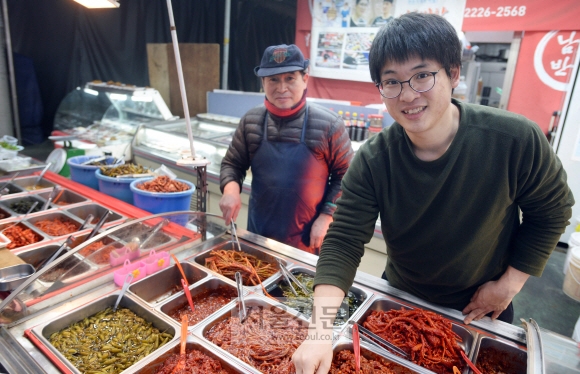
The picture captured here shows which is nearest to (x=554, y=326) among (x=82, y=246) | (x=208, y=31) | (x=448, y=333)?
(x=448, y=333)

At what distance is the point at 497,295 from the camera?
58.7 inches

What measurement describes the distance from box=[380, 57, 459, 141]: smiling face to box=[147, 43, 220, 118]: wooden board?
521cm

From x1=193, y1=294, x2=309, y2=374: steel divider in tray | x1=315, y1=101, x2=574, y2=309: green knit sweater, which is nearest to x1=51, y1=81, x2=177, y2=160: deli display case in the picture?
x1=193, y1=294, x2=309, y2=374: steel divider in tray

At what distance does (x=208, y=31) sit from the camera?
1059 cm

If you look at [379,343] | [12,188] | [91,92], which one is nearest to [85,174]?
[12,188]

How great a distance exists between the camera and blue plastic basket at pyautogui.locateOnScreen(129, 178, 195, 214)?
8.46 feet

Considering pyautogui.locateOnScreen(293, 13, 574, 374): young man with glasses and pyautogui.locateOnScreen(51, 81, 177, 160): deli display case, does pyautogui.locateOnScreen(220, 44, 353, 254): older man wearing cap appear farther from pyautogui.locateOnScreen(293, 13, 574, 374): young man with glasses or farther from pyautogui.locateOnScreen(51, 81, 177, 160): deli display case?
pyautogui.locateOnScreen(51, 81, 177, 160): deli display case

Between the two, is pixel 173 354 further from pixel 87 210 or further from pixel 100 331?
pixel 87 210

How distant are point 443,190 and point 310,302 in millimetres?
780

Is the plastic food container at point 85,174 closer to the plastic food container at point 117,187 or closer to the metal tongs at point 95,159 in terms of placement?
the metal tongs at point 95,159

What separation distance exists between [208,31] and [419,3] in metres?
6.42

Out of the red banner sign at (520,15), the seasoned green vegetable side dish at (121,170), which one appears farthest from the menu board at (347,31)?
the seasoned green vegetable side dish at (121,170)

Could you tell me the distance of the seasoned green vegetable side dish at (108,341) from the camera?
1.36 meters

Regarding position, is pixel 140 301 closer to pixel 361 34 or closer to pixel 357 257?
pixel 357 257
